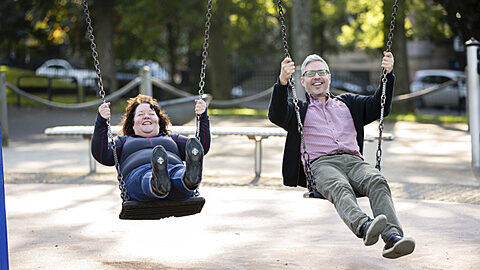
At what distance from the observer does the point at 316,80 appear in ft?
17.8

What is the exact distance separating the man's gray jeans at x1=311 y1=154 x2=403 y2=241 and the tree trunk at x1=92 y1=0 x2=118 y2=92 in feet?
61.3

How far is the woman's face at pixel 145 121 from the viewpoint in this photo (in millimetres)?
5715

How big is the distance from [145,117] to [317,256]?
1591mm

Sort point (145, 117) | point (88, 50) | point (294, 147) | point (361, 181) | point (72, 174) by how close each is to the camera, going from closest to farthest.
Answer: point (361, 181) → point (294, 147) → point (145, 117) → point (72, 174) → point (88, 50)

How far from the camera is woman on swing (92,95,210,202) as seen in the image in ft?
15.8

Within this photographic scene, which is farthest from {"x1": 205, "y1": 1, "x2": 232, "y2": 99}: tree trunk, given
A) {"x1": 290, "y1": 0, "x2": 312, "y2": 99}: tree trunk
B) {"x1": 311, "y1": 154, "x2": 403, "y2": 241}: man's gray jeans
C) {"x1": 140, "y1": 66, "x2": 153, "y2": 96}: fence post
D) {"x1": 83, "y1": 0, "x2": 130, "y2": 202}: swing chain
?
{"x1": 311, "y1": 154, "x2": 403, "y2": 241}: man's gray jeans

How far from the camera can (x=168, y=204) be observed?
16.3 feet

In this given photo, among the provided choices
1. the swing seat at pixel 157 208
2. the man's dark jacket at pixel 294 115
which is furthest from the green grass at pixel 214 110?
the swing seat at pixel 157 208

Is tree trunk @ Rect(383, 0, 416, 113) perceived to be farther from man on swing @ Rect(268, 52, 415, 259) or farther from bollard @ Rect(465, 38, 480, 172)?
man on swing @ Rect(268, 52, 415, 259)


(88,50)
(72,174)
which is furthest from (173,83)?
(72,174)

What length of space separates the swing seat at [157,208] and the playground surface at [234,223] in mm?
330

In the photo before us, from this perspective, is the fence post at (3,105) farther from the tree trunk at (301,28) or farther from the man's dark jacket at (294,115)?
the tree trunk at (301,28)

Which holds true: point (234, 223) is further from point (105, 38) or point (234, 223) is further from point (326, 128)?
point (105, 38)

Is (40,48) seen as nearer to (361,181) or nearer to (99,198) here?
(99,198)
